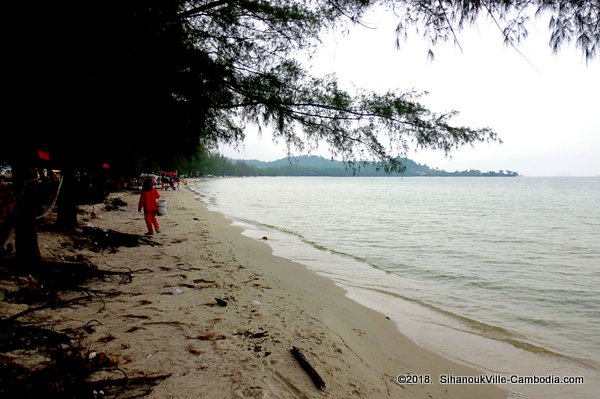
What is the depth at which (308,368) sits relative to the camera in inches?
114

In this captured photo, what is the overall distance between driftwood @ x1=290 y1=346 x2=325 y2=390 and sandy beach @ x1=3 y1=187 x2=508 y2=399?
3 cm

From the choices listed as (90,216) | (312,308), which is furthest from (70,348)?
(90,216)

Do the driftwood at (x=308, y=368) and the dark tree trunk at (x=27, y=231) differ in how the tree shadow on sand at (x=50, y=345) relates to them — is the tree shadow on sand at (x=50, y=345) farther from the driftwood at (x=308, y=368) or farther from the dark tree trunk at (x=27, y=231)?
the driftwood at (x=308, y=368)

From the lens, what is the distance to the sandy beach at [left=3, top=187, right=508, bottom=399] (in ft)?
8.71

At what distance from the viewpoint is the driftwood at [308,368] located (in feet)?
9.01

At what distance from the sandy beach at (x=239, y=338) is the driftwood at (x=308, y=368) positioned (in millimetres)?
32

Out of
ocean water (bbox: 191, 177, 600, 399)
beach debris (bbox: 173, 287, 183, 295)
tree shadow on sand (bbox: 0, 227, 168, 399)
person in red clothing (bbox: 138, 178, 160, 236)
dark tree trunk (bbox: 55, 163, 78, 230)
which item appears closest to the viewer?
tree shadow on sand (bbox: 0, 227, 168, 399)

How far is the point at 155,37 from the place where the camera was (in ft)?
11.0

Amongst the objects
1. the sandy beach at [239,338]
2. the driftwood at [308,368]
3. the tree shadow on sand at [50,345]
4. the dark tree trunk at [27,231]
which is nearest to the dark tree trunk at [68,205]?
the sandy beach at [239,338]

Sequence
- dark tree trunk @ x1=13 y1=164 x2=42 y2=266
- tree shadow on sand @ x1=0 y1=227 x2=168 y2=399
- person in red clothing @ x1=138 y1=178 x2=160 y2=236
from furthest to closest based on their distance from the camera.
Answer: person in red clothing @ x1=138 y1=178 x2=160 y2=236 → dark tree trunk @ x1=13 y1=164 x2=42 y2=266 → tree shadow on sand @ x1=0 y1=227 x2=168 y2=399

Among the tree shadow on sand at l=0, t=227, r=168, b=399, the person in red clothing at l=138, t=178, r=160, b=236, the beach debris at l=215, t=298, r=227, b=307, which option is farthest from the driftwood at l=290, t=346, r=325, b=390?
the person in red clothing at l=138, t=178, r=160, b=236

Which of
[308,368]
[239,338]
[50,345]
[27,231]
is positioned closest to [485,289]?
[308,368]

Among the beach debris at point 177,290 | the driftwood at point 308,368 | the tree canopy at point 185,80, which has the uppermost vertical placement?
the tree canopy at point 185,80

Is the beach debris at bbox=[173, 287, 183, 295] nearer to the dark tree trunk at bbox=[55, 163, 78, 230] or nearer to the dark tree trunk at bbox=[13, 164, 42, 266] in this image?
the dark tree trunk at bbox=[13, 164, 42, 266]
